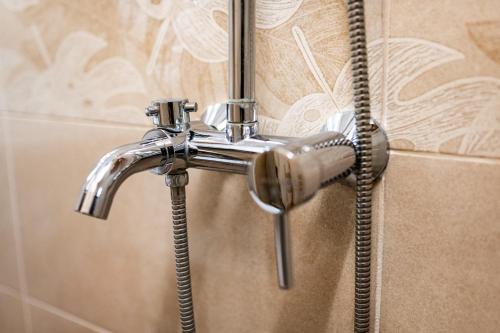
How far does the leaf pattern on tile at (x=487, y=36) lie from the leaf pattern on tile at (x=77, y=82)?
371 mm

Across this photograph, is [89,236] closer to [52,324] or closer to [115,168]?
[52,324]

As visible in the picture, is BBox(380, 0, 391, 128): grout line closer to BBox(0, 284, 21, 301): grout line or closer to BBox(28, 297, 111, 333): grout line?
BBox(28, 297, 111, 333): grout line

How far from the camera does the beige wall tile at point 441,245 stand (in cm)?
38

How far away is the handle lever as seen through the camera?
0.31m

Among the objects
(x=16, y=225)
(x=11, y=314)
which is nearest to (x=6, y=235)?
(x=16, y=225)

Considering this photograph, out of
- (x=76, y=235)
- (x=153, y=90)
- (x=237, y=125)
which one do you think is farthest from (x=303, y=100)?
(x=76, y=235)

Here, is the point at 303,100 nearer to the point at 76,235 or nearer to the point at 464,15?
the point at 464,15

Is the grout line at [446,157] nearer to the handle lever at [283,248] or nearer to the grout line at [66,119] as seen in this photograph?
the handle lever at [283,248]

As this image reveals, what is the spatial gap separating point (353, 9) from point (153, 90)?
29cm

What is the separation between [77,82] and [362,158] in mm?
426

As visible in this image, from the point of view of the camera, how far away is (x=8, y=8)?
682mm

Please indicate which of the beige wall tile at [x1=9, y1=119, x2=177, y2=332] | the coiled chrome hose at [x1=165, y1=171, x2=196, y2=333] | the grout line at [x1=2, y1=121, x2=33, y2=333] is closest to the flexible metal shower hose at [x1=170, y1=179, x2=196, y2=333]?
the coiled chrome hose at [x1=165, y1=171, x2=196, y2=333]

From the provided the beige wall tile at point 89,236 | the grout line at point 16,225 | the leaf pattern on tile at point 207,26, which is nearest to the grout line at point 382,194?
the leaf pattern on tile at point 207,26

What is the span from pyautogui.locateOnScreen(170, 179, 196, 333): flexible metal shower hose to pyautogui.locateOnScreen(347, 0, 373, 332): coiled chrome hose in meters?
0.18
